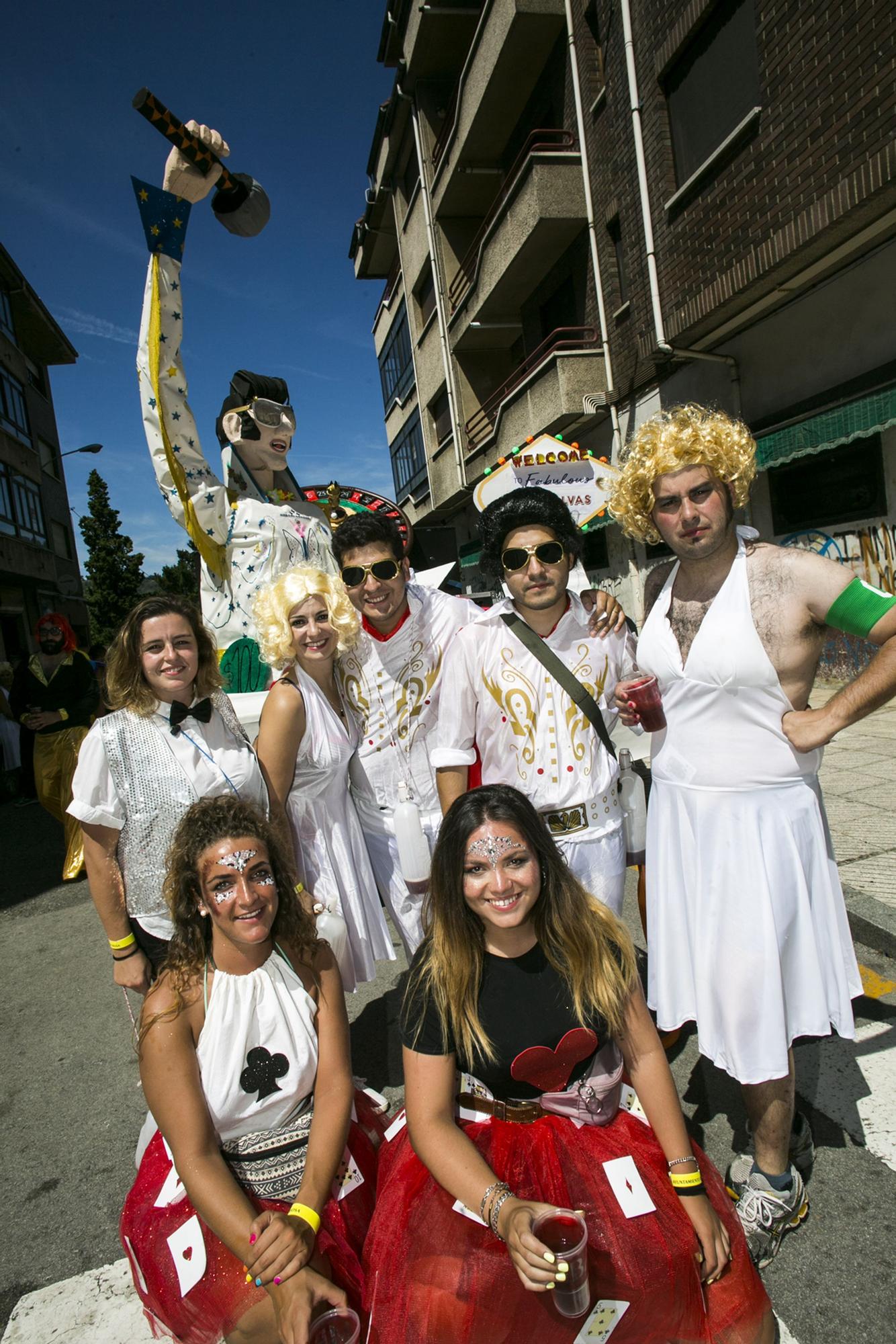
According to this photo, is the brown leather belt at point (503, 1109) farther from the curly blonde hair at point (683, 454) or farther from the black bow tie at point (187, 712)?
the curly blonde hair at point (683, 454)

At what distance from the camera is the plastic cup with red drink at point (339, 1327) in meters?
1.62

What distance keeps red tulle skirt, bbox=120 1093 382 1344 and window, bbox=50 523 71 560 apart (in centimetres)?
2921

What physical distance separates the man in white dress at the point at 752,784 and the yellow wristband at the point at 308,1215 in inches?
42.5

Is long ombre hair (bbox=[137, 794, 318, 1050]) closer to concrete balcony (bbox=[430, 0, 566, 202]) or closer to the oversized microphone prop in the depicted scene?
the oversized microphone prop

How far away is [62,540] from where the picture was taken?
29.0 m

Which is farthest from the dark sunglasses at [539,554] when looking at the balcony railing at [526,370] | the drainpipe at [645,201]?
the balcony railing at [526,370]

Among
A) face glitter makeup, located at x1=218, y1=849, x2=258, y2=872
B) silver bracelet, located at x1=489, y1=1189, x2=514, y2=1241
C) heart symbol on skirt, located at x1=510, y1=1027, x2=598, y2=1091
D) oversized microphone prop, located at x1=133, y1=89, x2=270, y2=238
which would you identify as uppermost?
oversized microphone prop, located at x1=133, y1=89, x2=270, y2=238

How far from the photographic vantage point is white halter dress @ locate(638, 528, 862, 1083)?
1955 mm

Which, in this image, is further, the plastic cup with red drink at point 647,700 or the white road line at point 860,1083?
the white road line at point 860,1083

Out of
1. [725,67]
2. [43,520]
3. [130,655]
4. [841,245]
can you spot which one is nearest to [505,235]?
[725,67]

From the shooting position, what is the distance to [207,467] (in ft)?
10.5

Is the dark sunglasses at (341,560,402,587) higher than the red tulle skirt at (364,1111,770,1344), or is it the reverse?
the dark sunglasses at (341,560,402,587)

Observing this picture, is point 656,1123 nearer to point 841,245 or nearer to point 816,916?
point 816,916

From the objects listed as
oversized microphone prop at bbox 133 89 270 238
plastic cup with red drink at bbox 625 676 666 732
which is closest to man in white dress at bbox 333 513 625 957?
plastic cup with red drink at bbox 625 676 666 732
